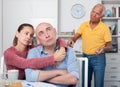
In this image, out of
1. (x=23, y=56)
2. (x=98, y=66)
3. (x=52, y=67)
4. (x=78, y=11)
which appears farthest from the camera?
(x=78, y=11)

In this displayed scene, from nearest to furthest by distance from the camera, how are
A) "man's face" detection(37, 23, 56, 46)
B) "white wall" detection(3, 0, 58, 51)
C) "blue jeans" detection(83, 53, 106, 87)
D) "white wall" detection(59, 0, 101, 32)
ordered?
"man's face" detection(37, 23, 56, 46) < "blue jeans" detection(83, 53, 106, 87) < "white wall" detection(3, 0, 58, 51) < "white wall" detection(59, 0, 101, 32)

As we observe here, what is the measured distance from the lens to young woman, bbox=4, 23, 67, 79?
1979 millimetres

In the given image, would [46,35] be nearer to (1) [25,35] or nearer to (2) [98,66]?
(1) [25,35]

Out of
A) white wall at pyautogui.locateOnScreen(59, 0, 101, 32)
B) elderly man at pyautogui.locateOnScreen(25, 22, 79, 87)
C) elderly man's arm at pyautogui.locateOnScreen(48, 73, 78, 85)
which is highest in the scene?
white wall at pyautogui.locateOnScreen(59, 0, 101, 32)

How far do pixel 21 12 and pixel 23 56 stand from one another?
112 inches

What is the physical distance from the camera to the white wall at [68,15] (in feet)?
16.8

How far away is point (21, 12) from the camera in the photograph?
16.4ft

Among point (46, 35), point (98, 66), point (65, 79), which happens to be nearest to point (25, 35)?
point (46, 35)

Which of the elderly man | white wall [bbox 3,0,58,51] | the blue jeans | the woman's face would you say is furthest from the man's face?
white wall [bbox 3,0,58,51]

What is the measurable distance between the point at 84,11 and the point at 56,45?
3082 mm

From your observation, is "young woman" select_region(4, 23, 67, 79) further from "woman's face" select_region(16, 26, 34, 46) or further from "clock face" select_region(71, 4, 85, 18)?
"clock face" select_region(71, 4, 85, 18)

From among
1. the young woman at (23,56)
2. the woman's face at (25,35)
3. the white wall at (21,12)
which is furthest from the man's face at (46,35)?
the white wall at (21,12)

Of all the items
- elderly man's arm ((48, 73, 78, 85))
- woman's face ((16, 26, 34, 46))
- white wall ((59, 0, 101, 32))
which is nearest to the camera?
elderly man's arm ((48, 73, 78, 85))

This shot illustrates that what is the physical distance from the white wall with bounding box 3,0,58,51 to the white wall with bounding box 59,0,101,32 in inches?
7.8
